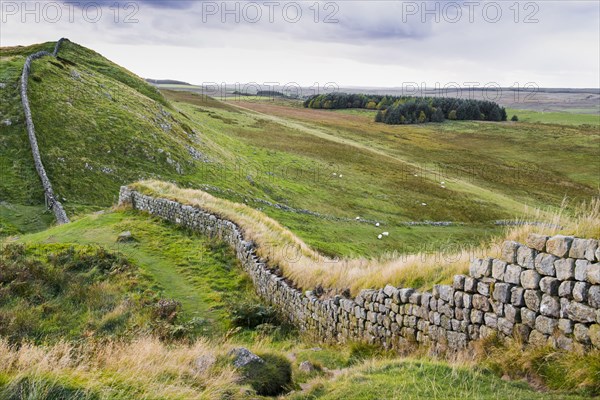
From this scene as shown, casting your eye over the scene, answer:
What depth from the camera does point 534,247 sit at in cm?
788

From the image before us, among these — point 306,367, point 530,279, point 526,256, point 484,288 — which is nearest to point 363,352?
point 306,367

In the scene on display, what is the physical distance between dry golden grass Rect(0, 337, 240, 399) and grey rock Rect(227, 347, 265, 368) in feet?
1.10

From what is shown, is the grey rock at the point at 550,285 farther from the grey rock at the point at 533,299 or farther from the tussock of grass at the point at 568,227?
the tussock of grass at the point at 568,227

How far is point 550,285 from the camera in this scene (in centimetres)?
748

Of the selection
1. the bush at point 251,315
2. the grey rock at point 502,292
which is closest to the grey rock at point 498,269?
the grey rock at point 502,292

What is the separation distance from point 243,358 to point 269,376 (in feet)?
2.00

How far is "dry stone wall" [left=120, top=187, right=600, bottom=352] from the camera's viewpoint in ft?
23.4

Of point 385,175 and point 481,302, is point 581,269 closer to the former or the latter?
point 481,302

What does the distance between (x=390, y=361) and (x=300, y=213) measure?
3345cm

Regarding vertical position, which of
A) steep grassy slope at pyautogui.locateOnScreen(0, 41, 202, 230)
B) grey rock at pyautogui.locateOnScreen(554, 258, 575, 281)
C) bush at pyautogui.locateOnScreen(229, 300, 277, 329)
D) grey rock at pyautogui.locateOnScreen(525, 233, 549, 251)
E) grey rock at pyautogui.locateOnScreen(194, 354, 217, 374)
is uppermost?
steep grassy slope at pyautogui.locateOnScreen(0, 41, 202, 230)

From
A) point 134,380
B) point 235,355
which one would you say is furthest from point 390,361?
point 134,380

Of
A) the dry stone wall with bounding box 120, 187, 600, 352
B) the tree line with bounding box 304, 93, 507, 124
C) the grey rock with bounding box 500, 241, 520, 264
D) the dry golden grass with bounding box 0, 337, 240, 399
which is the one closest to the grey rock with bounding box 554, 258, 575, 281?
the dry stone wall with bounding box 120, 187, 600, 352

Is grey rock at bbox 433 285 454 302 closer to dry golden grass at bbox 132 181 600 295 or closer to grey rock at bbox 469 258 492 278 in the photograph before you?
dry golden grass at bbox 132 181 600 295

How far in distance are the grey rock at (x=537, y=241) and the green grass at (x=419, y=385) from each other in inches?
85.8
